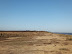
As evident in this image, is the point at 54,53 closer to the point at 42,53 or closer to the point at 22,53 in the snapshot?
the point at 42,53

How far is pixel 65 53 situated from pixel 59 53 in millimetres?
549

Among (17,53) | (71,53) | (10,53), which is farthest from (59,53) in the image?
(10,53)

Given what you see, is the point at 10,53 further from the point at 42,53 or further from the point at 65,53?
the point at 65,53

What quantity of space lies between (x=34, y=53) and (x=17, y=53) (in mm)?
1568

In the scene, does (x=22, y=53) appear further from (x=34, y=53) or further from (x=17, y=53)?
(x=34, y=53)

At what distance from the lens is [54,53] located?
10172 mm

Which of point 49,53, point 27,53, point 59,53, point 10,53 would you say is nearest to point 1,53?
point 10,53

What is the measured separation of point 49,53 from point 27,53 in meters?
2.04

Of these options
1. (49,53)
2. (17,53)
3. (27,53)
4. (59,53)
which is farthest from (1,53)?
(59,53)

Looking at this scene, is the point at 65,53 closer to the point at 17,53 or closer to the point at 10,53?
the point at 17,53

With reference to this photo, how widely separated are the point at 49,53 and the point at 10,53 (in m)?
3.62

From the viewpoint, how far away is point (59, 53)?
33.4 ft

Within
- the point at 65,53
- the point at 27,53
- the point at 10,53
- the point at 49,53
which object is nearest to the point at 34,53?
the point at 27,53

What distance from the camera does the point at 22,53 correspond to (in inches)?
402
